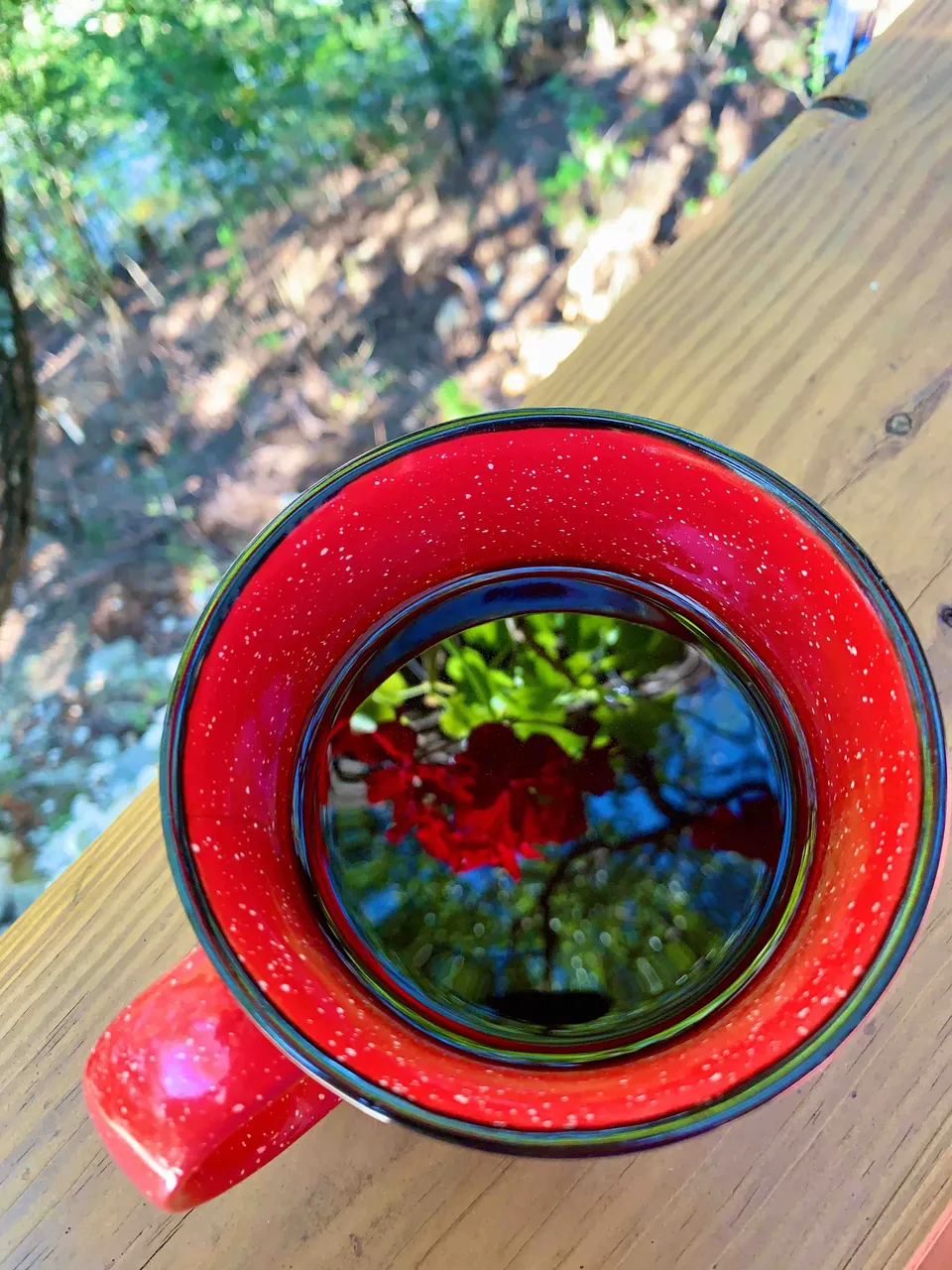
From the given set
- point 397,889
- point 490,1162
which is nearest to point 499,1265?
point 490,1162

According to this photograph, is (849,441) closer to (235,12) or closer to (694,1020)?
(694,1020)

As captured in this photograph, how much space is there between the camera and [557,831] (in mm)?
401

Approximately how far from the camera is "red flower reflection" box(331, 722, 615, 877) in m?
0.40

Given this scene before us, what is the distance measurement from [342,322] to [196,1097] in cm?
71

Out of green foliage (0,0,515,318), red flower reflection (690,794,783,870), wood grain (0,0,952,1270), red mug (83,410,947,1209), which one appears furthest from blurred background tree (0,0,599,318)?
red flower reflection (690,794,783,870)

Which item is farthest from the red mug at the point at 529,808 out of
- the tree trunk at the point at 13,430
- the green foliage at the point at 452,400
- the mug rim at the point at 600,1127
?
the tree trunk at the point at 13,430

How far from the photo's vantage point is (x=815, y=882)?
33 cm

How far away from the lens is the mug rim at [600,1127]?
237 mm

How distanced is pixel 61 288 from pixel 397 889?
70 centimetres

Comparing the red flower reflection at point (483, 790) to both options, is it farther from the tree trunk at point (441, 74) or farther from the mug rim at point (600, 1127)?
the tree trunk at point (441, 74)

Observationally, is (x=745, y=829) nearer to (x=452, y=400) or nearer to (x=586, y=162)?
(x=452, y=400)

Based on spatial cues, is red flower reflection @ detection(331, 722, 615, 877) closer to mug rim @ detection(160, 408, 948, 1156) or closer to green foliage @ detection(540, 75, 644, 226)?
mug rim @ detection(160, 408, 948, 1156)

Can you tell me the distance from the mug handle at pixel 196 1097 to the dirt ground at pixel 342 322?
549mm

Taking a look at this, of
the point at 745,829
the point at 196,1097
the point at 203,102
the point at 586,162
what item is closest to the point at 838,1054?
the point at 745,829
